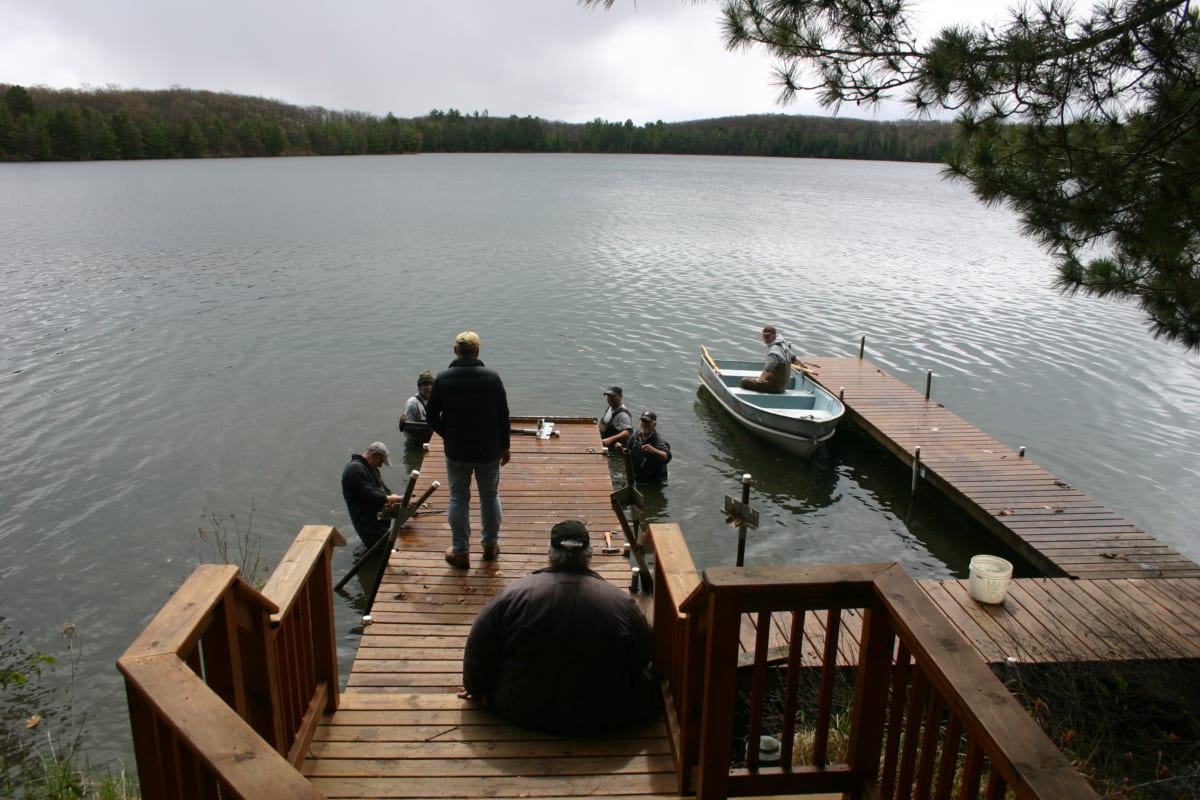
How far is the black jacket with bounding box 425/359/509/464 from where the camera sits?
6477 mm

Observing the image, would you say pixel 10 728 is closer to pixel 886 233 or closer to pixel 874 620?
pixel 874 620

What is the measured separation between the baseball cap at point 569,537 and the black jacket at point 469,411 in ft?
8.22

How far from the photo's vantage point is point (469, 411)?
6539 millimetres

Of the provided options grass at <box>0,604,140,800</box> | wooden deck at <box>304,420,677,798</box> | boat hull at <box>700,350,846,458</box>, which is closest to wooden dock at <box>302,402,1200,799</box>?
wooden deck at <box>304,420,677,798</box>

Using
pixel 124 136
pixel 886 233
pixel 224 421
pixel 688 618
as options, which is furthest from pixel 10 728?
pixel 124 136

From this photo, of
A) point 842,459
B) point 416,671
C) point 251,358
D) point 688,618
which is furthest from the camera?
point 251,358

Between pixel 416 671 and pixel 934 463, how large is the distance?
9279 mm

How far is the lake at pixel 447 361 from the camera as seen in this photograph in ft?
36.5

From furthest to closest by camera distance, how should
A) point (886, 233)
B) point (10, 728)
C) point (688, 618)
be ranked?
1. point (886, 233)
2. point (10, 728)
3. point (688, 618)

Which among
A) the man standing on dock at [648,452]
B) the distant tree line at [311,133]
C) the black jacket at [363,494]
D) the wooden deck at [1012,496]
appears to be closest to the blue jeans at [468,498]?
the black jacket at [363,494]

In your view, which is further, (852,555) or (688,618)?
(852,555)

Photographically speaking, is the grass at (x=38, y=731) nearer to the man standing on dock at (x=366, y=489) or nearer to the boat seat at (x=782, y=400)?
the man standing on dock at (x=366, y=489)

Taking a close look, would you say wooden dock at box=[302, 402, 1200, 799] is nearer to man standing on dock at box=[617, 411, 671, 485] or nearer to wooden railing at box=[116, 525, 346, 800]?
wooden railing at box=[116, 525, 346, 800]

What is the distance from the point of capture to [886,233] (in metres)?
43.4
